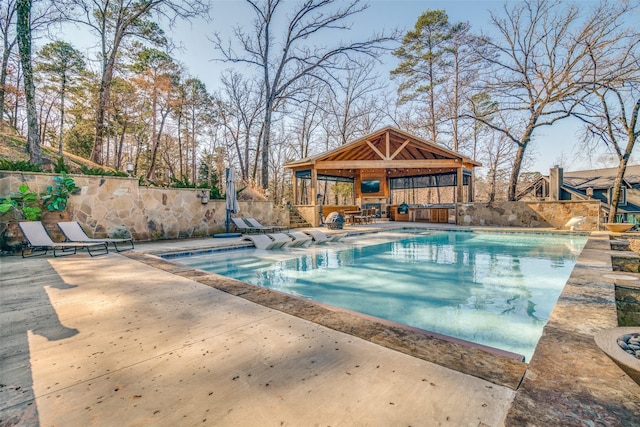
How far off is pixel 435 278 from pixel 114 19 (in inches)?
797

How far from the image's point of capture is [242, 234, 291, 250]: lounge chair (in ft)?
25.7

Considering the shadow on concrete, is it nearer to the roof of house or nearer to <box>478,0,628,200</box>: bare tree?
<box>478,0,628,200</box>: bare tree

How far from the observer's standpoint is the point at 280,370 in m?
1.62

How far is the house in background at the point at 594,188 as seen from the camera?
1705cm

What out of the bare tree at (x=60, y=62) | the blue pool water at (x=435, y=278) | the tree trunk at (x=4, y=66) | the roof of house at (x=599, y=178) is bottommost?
the blue pool water at (x=435, y=278)

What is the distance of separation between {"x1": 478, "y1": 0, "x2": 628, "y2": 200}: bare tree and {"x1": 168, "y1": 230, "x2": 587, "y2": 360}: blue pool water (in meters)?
8.18

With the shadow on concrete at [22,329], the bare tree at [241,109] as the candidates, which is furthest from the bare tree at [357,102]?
the shadow on concrete at [22,329]

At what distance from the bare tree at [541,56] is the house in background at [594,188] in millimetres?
4279

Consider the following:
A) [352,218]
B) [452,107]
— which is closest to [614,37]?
[452,107]

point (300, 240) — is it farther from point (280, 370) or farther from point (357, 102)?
point (357, 102)

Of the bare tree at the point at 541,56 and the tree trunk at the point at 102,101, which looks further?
the tree trunk at the point at 102,101

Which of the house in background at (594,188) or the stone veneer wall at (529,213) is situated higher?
the house in background at (594,188)

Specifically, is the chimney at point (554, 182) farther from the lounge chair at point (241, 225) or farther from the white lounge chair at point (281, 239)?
the lounge chair at point (241, 225)

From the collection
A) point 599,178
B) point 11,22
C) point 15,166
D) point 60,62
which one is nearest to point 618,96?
point 599,178
